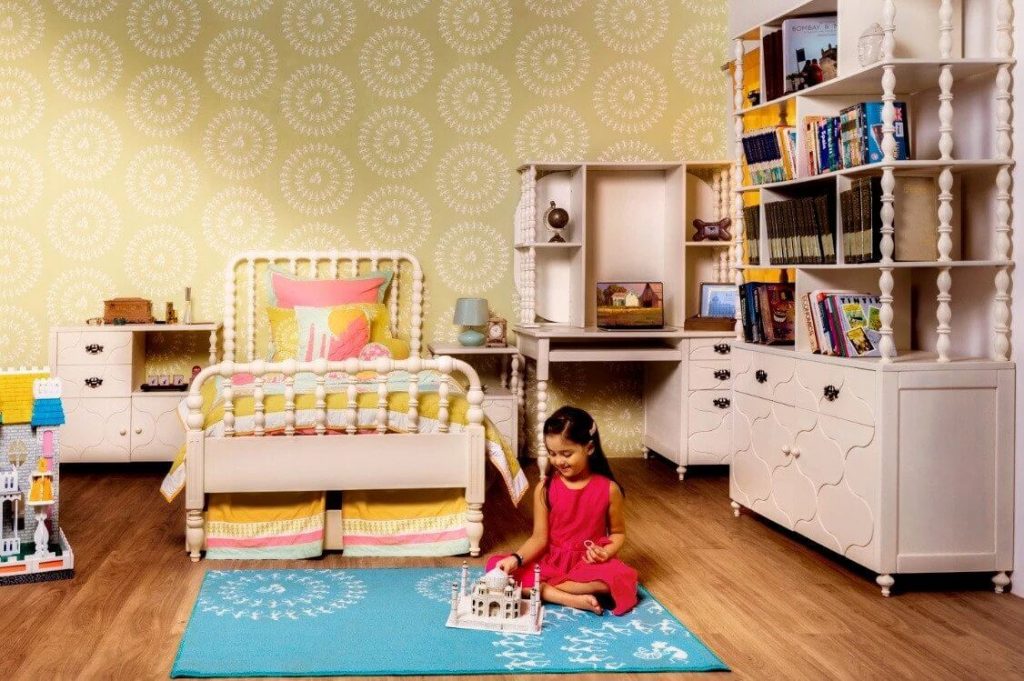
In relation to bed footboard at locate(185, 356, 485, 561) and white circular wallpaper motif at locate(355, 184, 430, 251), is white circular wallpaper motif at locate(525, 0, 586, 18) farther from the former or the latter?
bed footboard at locate(185, 356, 485, 561)

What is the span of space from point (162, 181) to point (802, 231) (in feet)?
11.1

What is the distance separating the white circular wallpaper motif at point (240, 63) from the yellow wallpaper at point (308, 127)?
0.01 metres

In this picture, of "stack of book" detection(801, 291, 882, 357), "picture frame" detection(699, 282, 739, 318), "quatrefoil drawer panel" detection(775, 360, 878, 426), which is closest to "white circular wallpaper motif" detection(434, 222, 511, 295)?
"picture frame" detection(699, 282, 739, 318)

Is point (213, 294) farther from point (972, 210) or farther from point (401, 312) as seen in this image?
point (972, 210)

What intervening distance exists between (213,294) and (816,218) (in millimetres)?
3253

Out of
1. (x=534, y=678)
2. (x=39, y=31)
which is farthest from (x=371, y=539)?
(x=39, y=31)

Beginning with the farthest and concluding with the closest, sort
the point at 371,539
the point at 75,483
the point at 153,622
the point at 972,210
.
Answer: the point at 75,483
the point at 371,539
the point at 972,210
the point at 153,622

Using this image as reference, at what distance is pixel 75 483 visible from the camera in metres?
4.99

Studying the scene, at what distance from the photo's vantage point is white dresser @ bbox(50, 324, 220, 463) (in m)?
5.06

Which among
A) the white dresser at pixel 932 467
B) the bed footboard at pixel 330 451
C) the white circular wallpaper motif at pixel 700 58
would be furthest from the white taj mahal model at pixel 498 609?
the white circular wallpaper motif at pixel 700 58

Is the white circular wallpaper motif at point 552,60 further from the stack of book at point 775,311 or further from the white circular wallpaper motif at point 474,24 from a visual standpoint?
the stack of book at point 775,311

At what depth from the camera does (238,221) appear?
18.0ft

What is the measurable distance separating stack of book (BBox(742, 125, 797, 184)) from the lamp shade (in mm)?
1663

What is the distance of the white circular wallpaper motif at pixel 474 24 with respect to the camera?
5.56 metres
